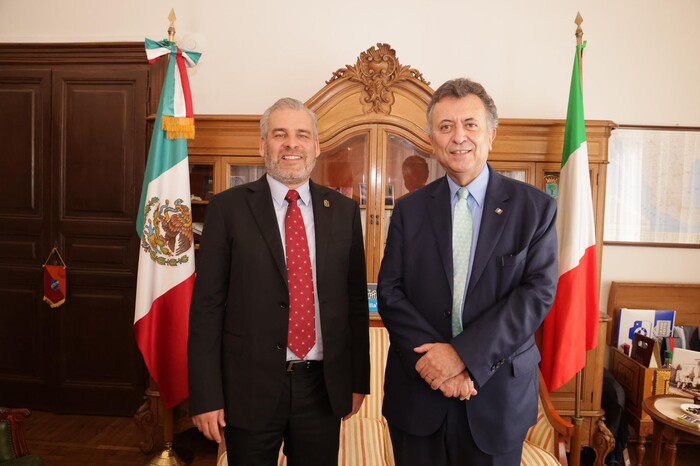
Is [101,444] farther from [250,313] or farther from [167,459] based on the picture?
[250,313]

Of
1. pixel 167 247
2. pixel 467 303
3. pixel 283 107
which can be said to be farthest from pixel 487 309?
pixel 167 247

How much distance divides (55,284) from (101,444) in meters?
1.11

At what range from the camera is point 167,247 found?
8.86ft

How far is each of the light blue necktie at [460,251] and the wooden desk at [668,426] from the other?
1.56 meters

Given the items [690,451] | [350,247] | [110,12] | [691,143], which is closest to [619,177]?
[691,143]

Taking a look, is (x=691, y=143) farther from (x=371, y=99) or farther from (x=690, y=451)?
(x=371, y=99)

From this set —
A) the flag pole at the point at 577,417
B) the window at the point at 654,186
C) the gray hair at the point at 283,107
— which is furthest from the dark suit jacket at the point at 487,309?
the window at the point at 654,186

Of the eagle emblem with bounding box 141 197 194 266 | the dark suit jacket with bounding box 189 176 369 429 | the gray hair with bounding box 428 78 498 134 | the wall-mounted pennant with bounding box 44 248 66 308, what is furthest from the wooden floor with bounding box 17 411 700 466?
the gray hair with bounding box 428 78 498 134

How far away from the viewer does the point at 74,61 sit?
11.4 feet

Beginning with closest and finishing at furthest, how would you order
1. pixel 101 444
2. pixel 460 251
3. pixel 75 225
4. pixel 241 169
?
1. pixel 460 251
2. pixel 241 169
3. pixel 101 444
4. pixel 75 225

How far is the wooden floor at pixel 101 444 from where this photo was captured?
2.90 metres

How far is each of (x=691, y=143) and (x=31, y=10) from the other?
4564 millimetres

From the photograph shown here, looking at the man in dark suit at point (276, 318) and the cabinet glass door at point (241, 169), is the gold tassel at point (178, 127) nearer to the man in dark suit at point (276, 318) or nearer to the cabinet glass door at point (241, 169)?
the cabinet glass door at point (241, 169)

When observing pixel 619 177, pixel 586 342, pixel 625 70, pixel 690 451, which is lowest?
pixel 690 451
